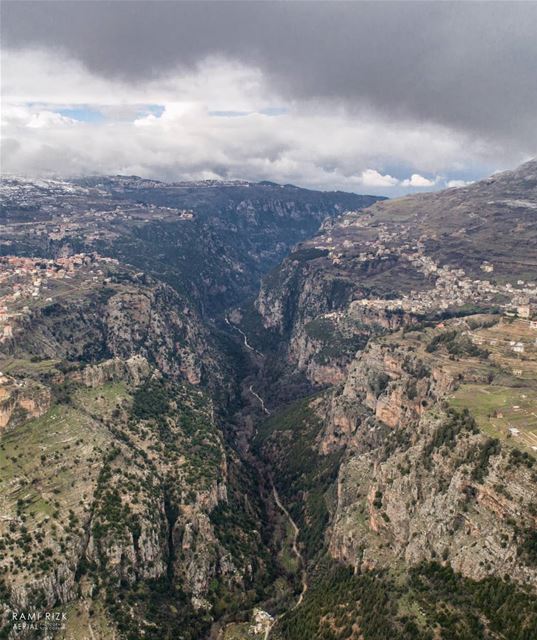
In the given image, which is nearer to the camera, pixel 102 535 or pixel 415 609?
pixel 415 609

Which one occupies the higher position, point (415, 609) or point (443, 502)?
point (443, 502)

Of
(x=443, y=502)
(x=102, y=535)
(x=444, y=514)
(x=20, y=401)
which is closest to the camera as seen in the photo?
(x=444, y=514)

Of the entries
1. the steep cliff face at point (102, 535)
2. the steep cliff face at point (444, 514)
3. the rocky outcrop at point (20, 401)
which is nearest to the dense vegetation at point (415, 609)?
the steep cliff face at point (444, 514)

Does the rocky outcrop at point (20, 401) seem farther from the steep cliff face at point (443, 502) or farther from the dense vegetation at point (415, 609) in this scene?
the steep cliff face at point (443, 502)

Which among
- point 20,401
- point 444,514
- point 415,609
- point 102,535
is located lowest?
point 102,535

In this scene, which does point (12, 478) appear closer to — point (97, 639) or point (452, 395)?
point (97, 639)

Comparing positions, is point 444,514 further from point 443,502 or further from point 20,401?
point 20,401

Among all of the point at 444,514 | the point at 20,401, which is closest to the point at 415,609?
the point at 444,514

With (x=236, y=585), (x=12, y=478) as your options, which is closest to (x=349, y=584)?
(x=236, y=585)

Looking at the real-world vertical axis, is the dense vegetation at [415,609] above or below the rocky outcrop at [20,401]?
below

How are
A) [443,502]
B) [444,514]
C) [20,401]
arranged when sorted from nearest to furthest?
[444,514]
[443,502]
[20,401]

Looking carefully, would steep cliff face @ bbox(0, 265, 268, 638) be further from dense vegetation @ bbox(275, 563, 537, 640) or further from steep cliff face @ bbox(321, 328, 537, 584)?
steep cliff face @ bbox(321, 328, 537, 584)
